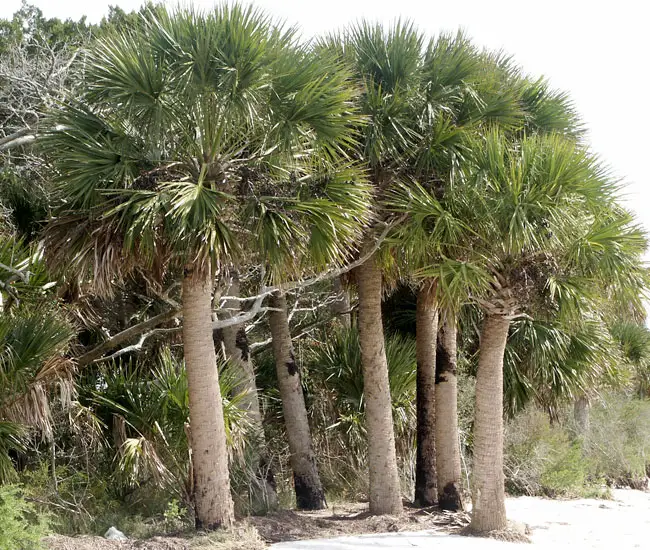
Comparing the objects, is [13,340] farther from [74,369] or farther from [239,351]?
[239,351]

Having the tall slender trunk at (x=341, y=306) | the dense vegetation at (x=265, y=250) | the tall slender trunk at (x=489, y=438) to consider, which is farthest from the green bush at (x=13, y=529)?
the tall slender trunk at (x=341, y=306)

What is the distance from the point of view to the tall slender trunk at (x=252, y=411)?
1176cm

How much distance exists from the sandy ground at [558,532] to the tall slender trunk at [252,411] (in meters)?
2.48

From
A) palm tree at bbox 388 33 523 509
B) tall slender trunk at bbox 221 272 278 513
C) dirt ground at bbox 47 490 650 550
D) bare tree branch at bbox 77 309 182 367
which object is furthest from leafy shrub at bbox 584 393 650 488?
bare tree branch at bbox 77 309 182 367

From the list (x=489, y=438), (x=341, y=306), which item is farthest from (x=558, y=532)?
(x=341, y=306)

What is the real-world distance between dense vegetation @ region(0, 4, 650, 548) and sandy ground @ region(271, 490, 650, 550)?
2.54 feet

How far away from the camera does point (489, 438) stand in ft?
33.2

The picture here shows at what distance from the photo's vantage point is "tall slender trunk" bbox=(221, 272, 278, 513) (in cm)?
1176

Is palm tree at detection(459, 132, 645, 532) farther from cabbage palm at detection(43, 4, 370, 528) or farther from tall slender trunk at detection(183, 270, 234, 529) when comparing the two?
tall slender trunk at detection(183, 270, 234, 529)

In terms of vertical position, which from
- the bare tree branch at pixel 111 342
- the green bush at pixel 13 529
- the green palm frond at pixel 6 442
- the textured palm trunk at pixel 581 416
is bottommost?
the green bush at pixel 13 529

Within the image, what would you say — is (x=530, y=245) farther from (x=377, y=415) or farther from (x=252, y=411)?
(x=252, y=411)

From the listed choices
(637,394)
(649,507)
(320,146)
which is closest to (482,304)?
(320,146)

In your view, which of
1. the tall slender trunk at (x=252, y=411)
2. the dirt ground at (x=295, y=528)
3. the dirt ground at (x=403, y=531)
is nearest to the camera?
the dirt ground at (x=295, y=528)

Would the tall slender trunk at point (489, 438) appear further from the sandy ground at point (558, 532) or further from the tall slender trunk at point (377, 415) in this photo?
the tall slender trunk at point (377, 415)
